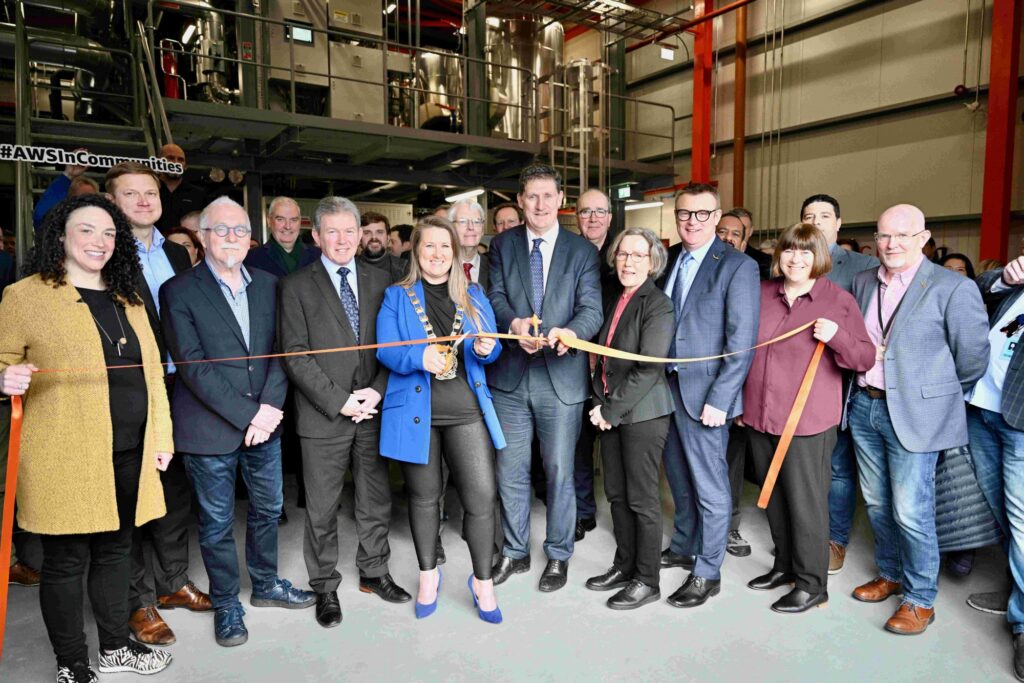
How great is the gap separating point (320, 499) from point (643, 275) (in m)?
1.74

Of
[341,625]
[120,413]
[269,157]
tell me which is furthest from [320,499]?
[269,157]

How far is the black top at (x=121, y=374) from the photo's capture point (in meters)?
2.32

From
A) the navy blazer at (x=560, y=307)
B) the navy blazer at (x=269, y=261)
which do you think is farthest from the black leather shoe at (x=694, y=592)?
the navy blazer at (x=269, y=261)

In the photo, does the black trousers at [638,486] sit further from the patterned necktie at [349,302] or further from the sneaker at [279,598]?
the sneaker at [279,598]

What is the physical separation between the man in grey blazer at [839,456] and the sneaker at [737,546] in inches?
16.2

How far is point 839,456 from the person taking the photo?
10.9ft

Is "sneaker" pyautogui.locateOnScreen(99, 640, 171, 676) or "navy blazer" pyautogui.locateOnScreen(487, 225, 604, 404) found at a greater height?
"navy blazer" pyautogui.locateOnScreen(487, 225, 604, 404)

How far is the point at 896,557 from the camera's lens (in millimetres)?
3102

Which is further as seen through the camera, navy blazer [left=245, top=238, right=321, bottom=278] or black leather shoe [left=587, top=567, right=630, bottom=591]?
navy blazer [left=245, top=238, right=321, bottom=278]

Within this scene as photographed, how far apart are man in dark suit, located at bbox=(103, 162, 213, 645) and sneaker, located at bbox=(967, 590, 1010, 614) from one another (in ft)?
11.2

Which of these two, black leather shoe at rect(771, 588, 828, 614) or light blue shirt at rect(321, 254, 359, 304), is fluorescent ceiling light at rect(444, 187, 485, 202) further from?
black leather shoe at rect(771, 588, 828, 614)

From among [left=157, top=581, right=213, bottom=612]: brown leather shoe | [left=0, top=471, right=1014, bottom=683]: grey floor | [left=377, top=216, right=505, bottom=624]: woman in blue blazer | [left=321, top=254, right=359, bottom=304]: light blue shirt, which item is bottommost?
[left=0, top=471, right=1014, bottom=683]: grey floor

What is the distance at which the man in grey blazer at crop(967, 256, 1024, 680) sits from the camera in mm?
2637

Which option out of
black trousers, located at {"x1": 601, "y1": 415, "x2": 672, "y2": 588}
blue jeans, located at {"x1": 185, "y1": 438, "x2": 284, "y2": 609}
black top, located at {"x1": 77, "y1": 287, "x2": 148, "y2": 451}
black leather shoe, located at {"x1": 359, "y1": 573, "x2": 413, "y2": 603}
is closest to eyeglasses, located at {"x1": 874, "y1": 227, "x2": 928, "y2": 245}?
black trousers, located at {"x1": 601, "y1": 415, "x2": 672, "y2": 588}
